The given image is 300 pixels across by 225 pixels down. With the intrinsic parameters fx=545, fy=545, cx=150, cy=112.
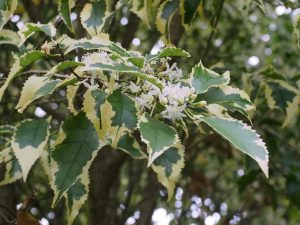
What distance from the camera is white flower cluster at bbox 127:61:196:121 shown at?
80cm

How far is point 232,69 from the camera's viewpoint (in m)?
1.61

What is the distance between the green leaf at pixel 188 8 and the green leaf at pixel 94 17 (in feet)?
A: 0.59

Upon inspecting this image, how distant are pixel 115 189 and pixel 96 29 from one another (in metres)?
1.26

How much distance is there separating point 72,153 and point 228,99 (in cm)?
27

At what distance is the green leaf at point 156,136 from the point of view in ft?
2.42

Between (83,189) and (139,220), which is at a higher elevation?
(83,189)

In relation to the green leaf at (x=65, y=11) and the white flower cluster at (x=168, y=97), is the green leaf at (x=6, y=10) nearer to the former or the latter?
the green leaf at (x=65, y=11)

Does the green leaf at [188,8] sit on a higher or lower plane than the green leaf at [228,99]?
lower

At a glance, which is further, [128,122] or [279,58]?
[279,58]

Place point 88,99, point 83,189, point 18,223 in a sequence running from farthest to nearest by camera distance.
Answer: point 18,223 < point 83,189 < point 88,99

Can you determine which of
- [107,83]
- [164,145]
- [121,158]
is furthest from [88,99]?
[121,158]

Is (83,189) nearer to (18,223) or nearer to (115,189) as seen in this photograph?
(18,223)

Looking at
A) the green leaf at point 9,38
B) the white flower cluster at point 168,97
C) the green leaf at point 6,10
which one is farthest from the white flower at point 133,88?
the green leaf at point 9,38

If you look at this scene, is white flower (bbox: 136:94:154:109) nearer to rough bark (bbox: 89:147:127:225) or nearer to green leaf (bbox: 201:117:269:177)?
green leaf (bbox: 201:117:269:177)
